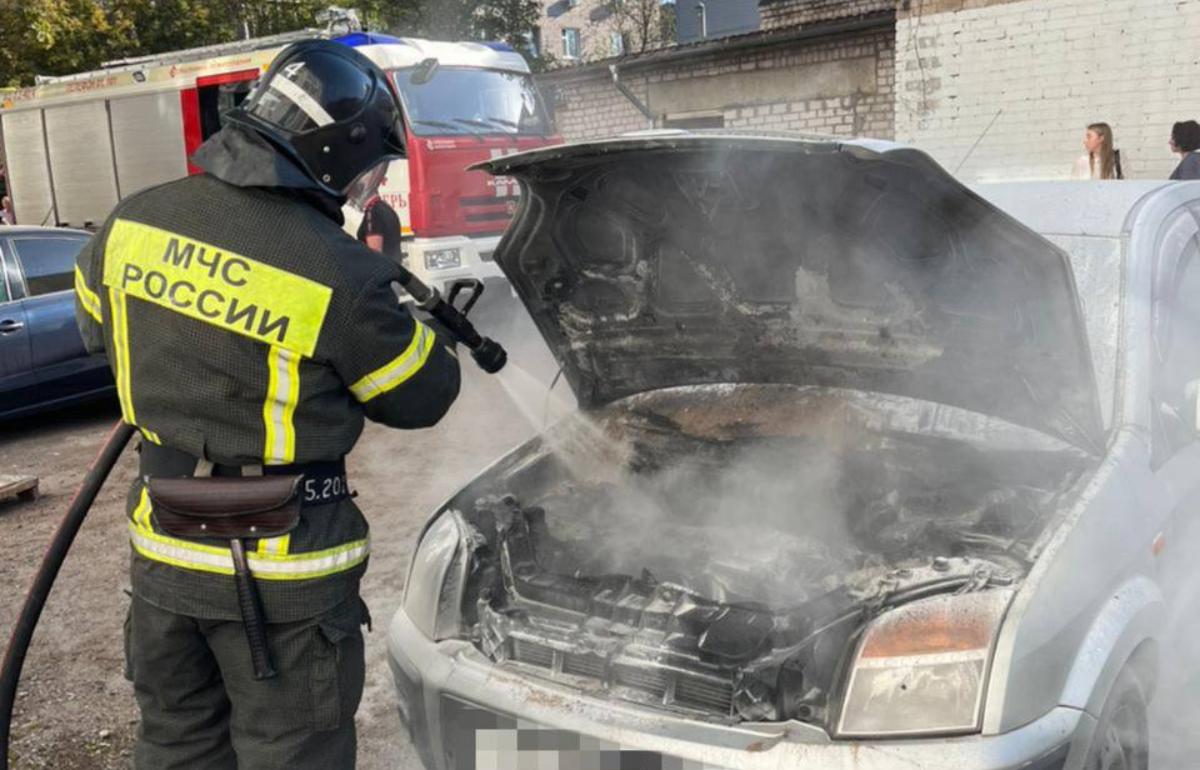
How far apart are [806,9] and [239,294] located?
66.5 feet

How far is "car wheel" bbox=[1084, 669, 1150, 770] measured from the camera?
7.14 feet

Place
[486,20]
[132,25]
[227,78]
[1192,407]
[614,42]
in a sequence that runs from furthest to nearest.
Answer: [614,42], [486,20], [132,25], [227,78], [1192,407]

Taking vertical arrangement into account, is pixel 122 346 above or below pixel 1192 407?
above

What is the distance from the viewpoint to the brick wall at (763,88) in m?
12.9

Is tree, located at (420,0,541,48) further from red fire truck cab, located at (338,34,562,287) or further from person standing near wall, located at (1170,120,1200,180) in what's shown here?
person standing near wall, located at (1170,120,1200,180)

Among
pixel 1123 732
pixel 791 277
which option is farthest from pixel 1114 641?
pixel 791 277

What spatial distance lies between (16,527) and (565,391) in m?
3.57

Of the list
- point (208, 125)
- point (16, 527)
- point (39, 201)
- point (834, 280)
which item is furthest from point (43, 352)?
point (39, 201)

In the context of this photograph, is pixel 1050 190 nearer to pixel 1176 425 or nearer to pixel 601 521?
pixel 1176 425

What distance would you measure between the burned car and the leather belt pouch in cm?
61

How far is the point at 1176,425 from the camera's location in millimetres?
2713

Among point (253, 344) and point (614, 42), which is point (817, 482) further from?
point (614, 42)

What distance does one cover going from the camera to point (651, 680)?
90.0 inches

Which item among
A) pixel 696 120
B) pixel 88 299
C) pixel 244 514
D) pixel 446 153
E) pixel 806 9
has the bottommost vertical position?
pixel 244 514
